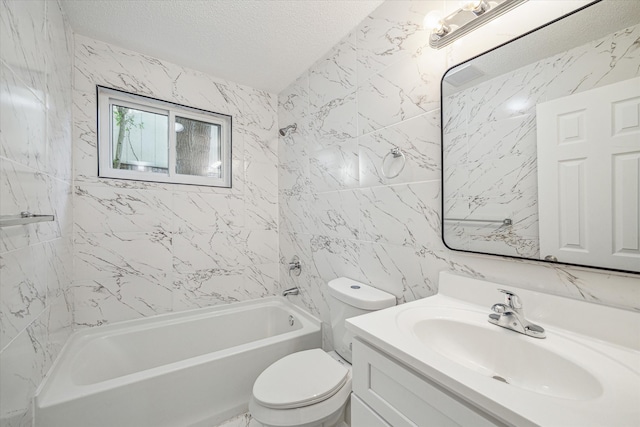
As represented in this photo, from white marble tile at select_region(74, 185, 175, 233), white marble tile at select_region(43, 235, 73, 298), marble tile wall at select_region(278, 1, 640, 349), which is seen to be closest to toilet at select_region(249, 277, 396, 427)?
marble tile wall at select_region(278, 1, 640, 349)

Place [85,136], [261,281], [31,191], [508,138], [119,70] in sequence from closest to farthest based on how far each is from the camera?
[508,138], [31,191], [85,136], [119,70], [261,281]

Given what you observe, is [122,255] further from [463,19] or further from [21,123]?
[463,19]

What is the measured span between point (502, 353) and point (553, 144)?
674 millimetres

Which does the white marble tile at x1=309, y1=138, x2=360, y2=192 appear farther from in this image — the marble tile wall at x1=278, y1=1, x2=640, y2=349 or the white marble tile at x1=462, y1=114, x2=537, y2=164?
the white marble tile at x1=462, y1=114, x2=537, y2=164

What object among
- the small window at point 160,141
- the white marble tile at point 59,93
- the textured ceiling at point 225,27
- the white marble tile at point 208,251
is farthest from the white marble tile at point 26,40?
the white marble tile at point 208,251

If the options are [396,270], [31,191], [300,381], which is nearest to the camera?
[31,191]

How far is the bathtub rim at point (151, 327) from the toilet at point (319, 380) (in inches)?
13.7

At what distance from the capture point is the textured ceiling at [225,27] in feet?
4.69

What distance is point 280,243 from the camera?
2.45m

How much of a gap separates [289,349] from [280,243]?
3.23 feet

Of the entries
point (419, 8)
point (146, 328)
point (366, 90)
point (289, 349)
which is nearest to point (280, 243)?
point (289, 349)

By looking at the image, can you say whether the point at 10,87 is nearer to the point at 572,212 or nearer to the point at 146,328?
the point at 146,328

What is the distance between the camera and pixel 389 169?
136 centimetres

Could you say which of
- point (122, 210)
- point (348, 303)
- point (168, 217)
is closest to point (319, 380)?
point (348, 303)
